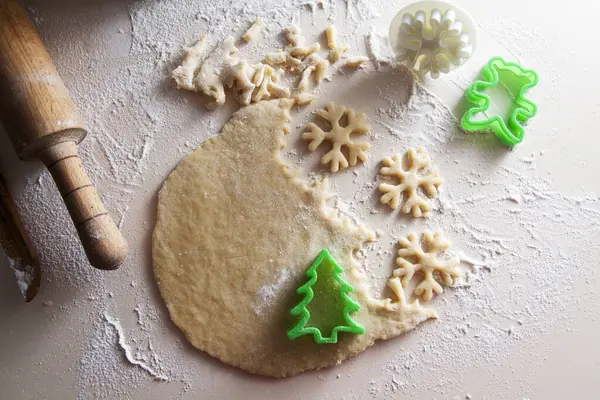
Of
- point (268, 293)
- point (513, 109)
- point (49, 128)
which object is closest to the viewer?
point (49, 128)

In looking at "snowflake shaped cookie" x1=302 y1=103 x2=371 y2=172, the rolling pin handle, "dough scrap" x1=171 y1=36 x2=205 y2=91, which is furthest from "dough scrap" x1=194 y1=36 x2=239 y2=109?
the rolling pin handle

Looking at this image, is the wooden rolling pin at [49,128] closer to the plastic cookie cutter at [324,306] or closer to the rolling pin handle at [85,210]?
the rolling pin handle at [85,210]

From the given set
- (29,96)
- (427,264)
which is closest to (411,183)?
(427,264)

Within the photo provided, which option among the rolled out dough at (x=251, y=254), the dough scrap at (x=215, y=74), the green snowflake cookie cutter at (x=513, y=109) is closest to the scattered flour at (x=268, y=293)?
the rolled out dough at (x=251, y=254)

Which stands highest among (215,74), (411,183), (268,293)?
(215,74)

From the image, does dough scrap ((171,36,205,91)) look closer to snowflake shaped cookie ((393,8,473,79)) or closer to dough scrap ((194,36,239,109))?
dough scrap ((194,36,239,109))

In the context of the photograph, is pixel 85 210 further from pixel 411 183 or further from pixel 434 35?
pixel 434 35

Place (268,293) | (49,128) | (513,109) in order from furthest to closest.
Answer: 1. (513,109)
2. (268,293)
3. (49,128)

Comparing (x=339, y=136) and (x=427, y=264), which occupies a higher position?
(x=339, y=136)
